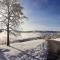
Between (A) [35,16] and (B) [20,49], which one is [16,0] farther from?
(B) [20,49]

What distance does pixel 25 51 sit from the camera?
0.92 metres

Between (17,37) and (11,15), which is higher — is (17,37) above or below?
below

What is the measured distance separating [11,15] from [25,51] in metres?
0.31

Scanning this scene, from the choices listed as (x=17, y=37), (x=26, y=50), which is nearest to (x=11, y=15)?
(x=17, y=37)

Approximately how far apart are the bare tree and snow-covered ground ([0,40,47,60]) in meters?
0.08

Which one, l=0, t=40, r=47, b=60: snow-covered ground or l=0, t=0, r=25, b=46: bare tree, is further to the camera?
l=0, t=0, r=25, b=46: bare tree

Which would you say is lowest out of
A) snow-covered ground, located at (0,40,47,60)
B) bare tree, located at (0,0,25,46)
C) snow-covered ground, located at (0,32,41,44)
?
snow-covered ground, located at (0,40,47,60)

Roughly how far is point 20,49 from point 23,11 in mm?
303

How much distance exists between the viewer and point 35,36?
3.04 feet

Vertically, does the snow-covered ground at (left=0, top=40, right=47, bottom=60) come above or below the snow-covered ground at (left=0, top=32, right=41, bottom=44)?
below

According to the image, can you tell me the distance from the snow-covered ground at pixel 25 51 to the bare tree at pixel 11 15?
0.26 feet

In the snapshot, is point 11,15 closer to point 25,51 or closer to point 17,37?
point 17,37

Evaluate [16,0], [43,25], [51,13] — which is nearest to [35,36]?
[43,25]

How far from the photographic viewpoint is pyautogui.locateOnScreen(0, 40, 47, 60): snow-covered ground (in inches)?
34.5
